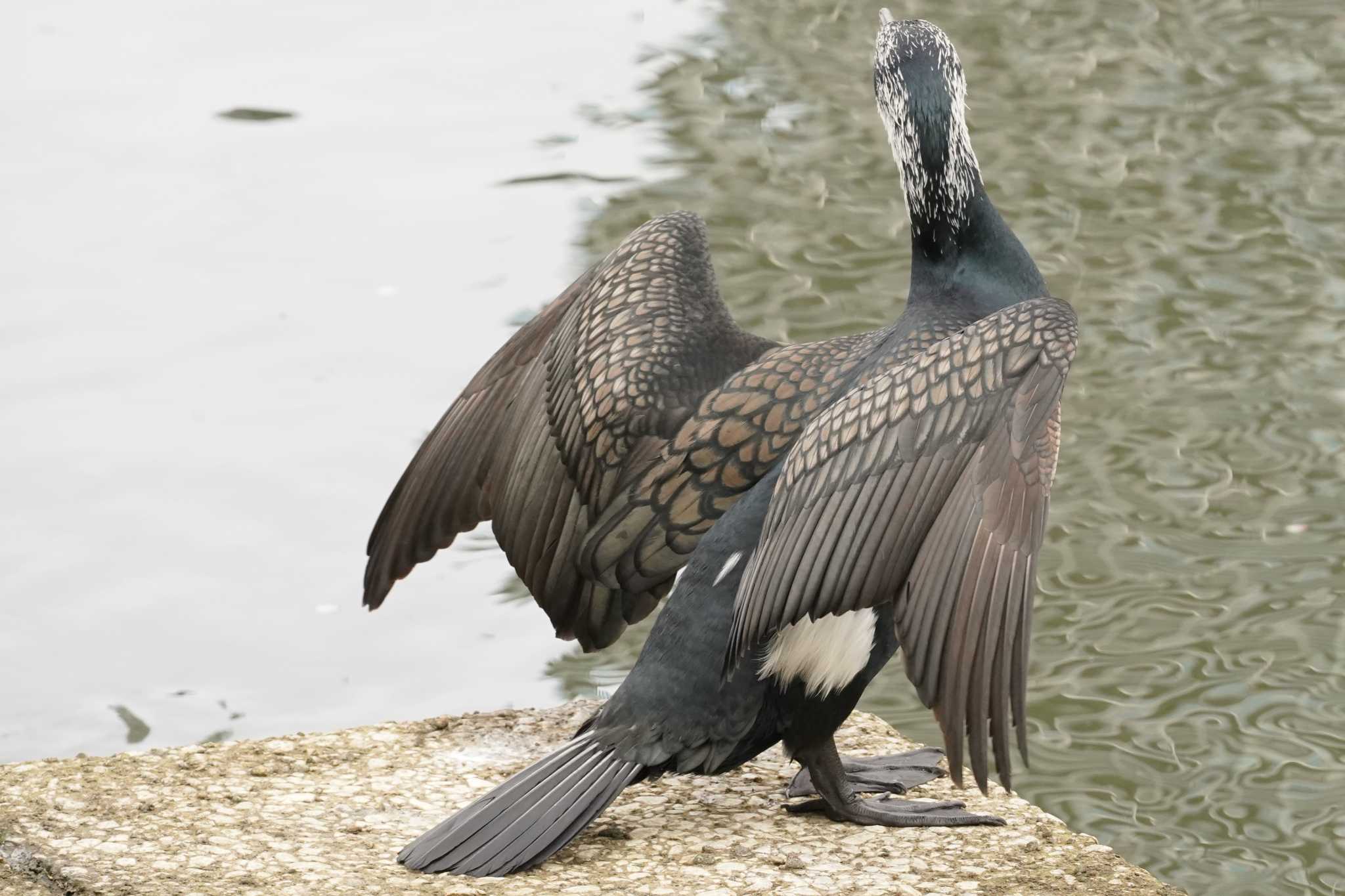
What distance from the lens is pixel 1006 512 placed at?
357 centimetres

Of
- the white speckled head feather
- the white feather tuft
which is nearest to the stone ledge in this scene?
the white feather tuft

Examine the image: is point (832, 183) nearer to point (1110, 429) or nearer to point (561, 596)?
point (1110, 429)

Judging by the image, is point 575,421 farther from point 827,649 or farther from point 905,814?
point 905,814

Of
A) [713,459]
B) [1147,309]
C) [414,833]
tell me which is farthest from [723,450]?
[1147,309]

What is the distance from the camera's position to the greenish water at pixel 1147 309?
5.57 m

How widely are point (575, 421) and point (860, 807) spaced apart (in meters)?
1.01

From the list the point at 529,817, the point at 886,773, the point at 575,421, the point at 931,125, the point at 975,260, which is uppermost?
the point at 931,125

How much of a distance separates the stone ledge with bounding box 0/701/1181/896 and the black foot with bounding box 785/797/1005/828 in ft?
0.07

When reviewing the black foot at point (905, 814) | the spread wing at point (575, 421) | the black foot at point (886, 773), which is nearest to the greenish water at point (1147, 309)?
the black foot at point (886, 773)

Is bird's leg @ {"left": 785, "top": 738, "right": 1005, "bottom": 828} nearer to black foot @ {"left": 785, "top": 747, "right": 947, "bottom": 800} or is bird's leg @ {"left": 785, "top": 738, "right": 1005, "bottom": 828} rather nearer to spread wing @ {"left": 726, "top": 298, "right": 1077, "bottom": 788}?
black foot @ {"left": 785, "top": 747, "right": 947, "bottom": 800}

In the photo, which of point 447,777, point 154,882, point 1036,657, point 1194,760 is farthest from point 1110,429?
point 154,882

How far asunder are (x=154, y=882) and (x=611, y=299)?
5.10ft

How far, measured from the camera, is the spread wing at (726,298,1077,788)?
3.50m

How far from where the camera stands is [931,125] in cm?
444
